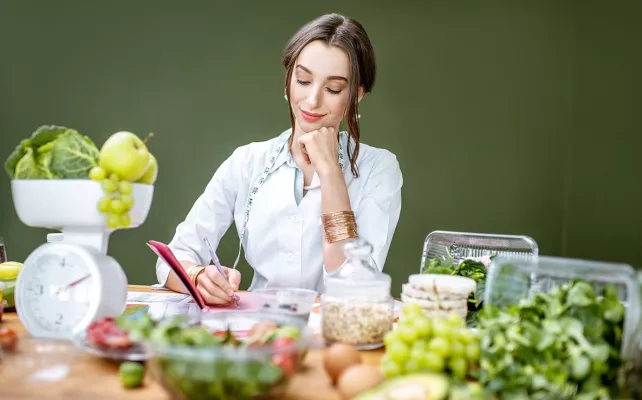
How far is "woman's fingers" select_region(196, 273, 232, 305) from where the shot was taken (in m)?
1.55

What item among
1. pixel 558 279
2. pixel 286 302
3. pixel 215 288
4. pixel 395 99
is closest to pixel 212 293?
pixel 215 288

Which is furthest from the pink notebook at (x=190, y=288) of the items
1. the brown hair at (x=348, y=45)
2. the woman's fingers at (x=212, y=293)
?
the brown hair at (x=348, y=45)

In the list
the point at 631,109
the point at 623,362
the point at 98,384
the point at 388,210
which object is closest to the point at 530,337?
the point at 623,362

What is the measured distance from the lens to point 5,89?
373 centimetres

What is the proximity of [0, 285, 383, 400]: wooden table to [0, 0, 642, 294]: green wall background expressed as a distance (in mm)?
2794

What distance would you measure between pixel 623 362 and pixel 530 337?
0.14 metres

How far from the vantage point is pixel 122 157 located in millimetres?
1100

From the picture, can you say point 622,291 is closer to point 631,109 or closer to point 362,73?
point 362,73

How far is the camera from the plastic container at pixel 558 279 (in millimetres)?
865

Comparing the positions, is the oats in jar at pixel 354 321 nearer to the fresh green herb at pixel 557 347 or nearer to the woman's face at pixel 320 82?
the fresh green herb at pixel 557 347

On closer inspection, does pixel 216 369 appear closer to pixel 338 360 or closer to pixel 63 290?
pixel 338 360

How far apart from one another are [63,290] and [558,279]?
964mm

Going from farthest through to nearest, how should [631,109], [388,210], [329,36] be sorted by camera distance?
[631,109] < [388,210] < [329,36]

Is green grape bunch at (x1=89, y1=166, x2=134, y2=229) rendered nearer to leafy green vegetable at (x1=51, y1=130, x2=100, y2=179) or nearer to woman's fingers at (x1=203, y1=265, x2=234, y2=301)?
leafy green vegetable at (x1=51, y1=130, x2=100, y2=179)
